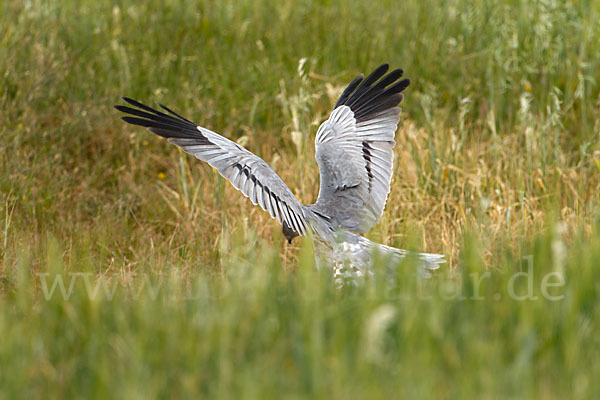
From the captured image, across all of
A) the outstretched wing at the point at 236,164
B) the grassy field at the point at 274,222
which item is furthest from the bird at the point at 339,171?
the grassy field at the point at 274,222

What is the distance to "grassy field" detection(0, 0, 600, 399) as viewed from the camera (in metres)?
2.63

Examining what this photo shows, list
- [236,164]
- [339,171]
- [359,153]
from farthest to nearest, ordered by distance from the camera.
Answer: [359,153] → [339,171] → [236,164]

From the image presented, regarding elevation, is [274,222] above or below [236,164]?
below

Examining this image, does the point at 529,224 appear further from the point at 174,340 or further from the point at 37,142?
the point at 37,142

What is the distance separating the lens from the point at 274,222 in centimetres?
564

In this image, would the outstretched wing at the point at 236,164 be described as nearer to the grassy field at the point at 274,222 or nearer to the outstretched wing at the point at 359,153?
the grassy field at the point at 274,222

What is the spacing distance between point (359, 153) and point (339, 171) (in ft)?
0.71

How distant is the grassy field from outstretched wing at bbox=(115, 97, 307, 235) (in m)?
0.30

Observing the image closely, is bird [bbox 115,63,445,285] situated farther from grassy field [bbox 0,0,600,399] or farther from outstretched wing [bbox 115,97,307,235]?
grassy field [bbox 0,0,600,399]

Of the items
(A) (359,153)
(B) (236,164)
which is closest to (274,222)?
(A) (359,153)

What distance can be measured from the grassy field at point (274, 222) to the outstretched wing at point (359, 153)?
0.34 metres

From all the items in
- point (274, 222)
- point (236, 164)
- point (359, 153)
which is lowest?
point (274, 222)

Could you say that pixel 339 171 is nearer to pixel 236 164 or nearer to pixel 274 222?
pixel 236 164

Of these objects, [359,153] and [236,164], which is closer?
[236,164]
